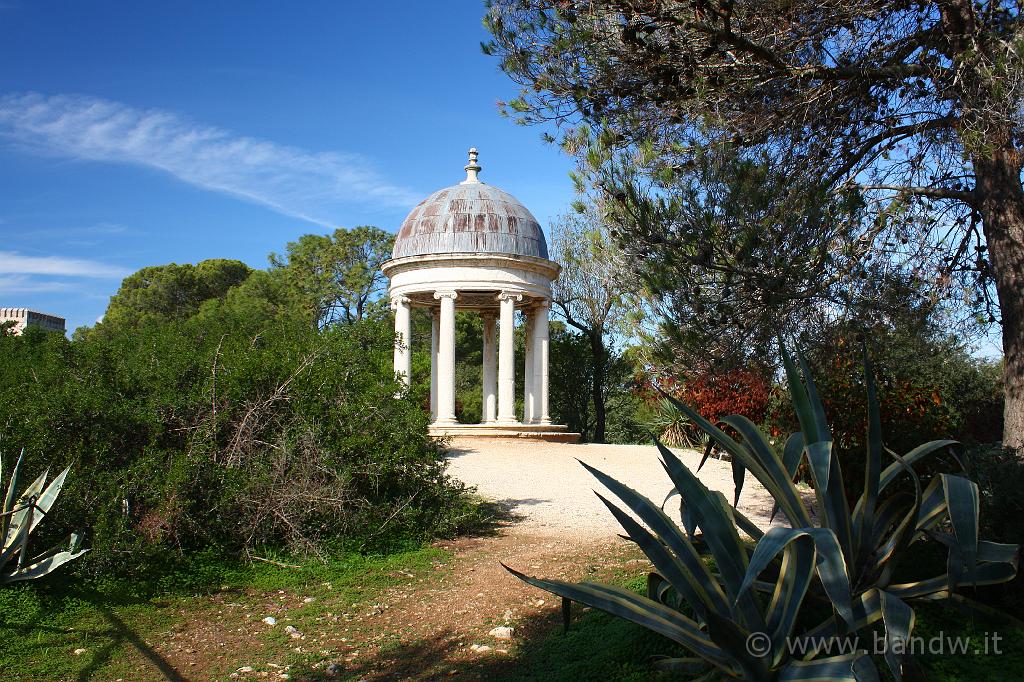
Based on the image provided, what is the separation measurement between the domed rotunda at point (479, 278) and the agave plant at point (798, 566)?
59.0ft

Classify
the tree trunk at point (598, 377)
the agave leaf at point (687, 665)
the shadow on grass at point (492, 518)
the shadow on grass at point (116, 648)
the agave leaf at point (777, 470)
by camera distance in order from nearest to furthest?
1. the agave leaf at point (687, 665)
2. the agave leaf at point (777, 470)
3. the shadow on grass at point (116, 648)
4. the shadow on grass at point (492, 518)
5. the tree trunk at point (598, 377)

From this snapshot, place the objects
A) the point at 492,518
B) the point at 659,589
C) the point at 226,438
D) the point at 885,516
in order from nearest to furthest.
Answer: the point at 885,516
the point at 659,589
the point at 226,438
the point at 492,518

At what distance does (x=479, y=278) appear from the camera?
22906 millimetres

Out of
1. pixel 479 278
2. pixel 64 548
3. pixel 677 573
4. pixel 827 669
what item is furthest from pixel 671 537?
pixel 479 278

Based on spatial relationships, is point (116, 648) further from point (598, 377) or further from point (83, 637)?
point (598, 377)

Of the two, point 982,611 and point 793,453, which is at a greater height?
point 793,453

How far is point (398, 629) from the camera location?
5.91 m

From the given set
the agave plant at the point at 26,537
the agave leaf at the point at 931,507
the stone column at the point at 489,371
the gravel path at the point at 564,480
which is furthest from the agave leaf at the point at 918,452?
the stone column at the point at 489,371

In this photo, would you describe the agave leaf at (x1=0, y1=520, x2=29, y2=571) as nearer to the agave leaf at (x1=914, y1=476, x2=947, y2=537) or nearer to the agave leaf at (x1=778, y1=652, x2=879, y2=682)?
the agave leaf at (x1=778, y1=652, x2=879, y2=682)

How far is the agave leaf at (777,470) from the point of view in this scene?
149 inches

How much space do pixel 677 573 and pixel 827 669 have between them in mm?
734

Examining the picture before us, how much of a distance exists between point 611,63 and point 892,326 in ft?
12.8

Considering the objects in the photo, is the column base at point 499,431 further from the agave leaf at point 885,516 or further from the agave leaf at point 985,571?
the agave leaf at point 985,571

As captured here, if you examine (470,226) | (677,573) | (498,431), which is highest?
(470,226)
